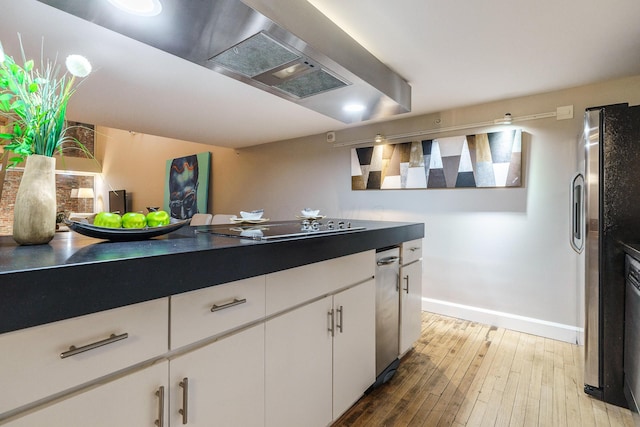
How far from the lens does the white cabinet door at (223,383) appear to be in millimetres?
908

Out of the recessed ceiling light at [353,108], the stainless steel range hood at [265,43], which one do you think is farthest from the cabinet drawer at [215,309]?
the recessed ceiling light at [353,108]

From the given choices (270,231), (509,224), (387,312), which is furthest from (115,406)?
(509,224)

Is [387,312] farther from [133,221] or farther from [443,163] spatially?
[443,163]

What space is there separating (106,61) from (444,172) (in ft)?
9.98

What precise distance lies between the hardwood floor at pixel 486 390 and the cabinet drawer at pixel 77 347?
123cm

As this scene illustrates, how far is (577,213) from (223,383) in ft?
8.43

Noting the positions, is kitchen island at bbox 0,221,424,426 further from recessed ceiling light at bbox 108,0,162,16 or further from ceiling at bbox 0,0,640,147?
ceiling at bbox 0,0,640,147

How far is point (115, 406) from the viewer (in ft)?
2.55

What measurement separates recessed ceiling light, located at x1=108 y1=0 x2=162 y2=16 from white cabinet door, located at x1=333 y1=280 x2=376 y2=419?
4.77 feet

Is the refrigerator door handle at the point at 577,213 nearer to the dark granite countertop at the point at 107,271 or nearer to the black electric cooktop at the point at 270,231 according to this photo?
the black electric cooktop at the point at 270,231

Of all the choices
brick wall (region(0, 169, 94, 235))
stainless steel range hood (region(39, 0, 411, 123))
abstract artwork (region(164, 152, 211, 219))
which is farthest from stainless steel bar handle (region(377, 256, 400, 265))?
brick wall (region(0, 169, 94, 235))

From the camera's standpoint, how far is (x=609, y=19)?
5.62 ft

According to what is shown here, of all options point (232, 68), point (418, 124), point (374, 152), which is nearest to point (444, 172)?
point (418, 124)

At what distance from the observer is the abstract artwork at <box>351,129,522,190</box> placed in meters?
2.91
